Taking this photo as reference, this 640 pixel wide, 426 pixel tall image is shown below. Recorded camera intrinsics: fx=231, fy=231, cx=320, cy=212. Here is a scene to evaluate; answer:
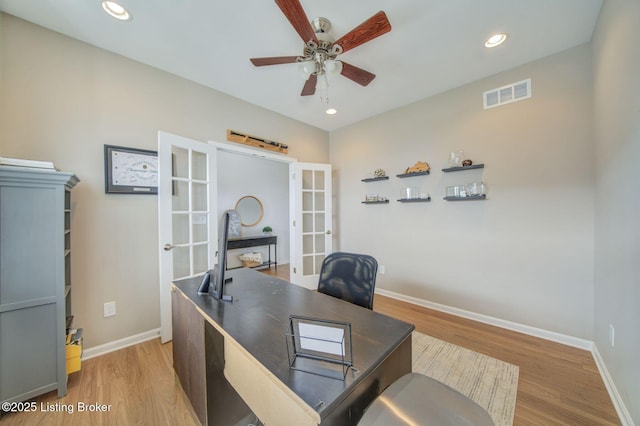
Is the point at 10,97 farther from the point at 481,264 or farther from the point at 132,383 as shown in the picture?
the point at 481,264

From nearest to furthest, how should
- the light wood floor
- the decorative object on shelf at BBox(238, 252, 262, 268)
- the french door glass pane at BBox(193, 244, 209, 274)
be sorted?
the light wood floor → the french door glass pane at BBox(193, 244, 209, 274) → the decorative object on shelf at BBox(238, 252, 262, 268)

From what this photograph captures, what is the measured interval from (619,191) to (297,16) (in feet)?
7.80

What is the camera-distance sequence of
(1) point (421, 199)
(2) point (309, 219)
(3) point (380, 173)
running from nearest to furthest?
(1) point (421, 199) < (3) point (380, 173) < (2) point (309, 219)

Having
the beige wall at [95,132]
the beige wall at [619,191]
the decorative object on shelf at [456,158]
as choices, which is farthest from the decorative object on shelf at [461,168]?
the beige wall at [95,132]

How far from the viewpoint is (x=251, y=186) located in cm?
565

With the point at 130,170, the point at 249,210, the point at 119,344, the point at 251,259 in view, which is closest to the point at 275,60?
the point at 130,170

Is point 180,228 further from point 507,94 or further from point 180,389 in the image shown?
point 507,94

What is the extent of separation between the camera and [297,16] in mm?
1397

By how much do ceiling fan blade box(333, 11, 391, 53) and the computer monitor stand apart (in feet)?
4.63

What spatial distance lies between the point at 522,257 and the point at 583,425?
1.41 metres

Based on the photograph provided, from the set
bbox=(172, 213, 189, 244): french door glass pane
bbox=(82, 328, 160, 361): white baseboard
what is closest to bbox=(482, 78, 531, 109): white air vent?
bbox=(172, 213, 189, 244): french door glass pane

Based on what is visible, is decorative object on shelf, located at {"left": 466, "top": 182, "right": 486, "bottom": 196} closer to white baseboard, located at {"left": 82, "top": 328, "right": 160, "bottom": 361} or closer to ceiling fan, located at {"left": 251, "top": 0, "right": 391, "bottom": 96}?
ceiling fan, located at {"left": 251, "top": 0, "right": 391, "bottom": 96}

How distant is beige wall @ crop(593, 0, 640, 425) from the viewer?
1.31m

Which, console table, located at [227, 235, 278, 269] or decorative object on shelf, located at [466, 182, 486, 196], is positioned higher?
decorative object on shelf, located at [466, 182, 486, 196]
